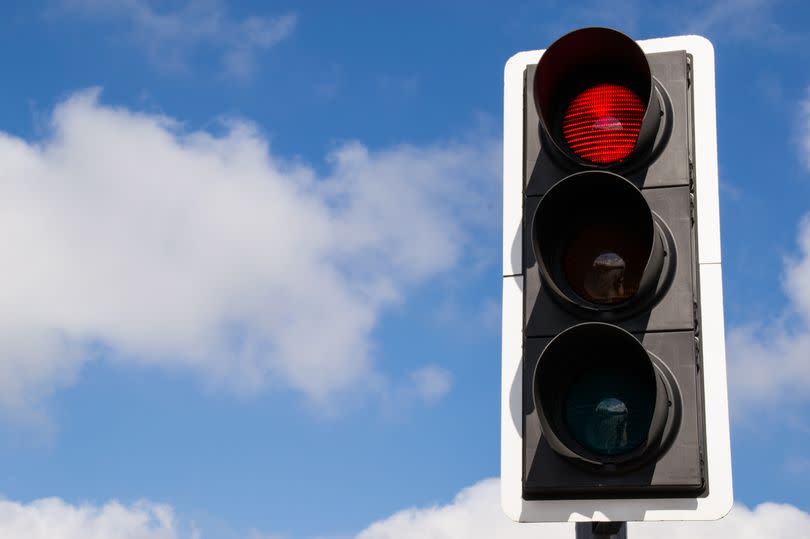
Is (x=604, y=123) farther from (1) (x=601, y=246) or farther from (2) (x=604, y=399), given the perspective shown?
(2) (x=604, y=399)

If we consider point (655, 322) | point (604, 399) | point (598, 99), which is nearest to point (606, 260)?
point (655, 322)

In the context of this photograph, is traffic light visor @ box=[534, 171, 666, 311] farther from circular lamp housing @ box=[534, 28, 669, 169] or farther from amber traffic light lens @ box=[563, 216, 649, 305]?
circular lamp housing @ box=[534, 28, 669, 169]

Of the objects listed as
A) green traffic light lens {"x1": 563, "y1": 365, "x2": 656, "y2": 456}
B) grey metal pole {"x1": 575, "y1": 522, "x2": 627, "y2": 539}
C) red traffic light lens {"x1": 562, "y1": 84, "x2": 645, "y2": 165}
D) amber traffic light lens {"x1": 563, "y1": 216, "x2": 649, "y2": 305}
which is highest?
red traffic light lens {"x1": 562, "y1": 84, "x2": 645, "y2": 165}

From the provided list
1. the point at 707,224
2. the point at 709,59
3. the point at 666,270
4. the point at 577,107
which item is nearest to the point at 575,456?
the point at 666,270

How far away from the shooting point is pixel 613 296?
3.65 meters

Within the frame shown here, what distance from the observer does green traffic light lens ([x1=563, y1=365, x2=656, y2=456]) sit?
348 cm

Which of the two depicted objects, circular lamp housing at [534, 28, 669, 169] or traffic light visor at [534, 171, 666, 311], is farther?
circular lamp housing at [534, 28, 669, 169]

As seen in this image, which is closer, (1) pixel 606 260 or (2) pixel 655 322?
(2) pixel 655 322

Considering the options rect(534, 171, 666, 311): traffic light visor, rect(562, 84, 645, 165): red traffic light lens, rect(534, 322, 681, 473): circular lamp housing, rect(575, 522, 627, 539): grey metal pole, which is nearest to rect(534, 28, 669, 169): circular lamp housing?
rect(562, 84, 645, 165): red traffic light lens

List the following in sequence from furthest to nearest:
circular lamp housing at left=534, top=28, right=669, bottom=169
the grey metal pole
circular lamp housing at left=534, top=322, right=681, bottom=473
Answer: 1. circular lamp housing at left=534, top=28, right=669, bottom=169
2. the grey metal pole
3. circular lamp housing at left=534, top=322, right=681, bottom=473

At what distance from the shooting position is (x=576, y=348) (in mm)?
3508

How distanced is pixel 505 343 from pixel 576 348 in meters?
0.38

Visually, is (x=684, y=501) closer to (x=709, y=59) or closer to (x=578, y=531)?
(x=578, y=531)

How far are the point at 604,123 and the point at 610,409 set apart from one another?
39.8 inches
